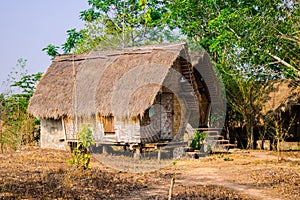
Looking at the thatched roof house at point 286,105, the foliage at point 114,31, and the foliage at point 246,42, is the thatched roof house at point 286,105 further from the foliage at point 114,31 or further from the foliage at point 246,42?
the foliage at point 114,31

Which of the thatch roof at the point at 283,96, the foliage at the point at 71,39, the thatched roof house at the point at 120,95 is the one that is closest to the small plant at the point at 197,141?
the thatched roof house at the point at 120,95

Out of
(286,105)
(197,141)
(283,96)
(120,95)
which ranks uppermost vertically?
(283,96)

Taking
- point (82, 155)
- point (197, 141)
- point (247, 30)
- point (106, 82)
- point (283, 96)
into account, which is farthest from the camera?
point (283, 96)

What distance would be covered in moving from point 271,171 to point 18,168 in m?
6.09

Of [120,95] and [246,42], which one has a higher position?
[246,42]

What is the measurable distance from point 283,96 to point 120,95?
819 centimetres

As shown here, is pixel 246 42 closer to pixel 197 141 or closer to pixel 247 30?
pixel 247 30

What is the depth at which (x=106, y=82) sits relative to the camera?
1417 cm

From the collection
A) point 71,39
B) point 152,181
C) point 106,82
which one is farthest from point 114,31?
point 152,181

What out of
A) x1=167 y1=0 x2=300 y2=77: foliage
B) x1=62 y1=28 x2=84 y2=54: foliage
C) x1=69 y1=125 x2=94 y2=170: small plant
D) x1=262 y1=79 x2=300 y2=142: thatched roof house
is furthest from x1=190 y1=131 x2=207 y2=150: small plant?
x1=62 y1=28 x2=84 y2=54: foliage

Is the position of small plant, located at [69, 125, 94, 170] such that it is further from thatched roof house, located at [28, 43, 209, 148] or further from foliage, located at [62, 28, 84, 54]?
foliage, located at [62, 28, 84, 54]

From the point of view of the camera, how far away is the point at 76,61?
1591cm

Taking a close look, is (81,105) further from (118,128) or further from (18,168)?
(18,168)

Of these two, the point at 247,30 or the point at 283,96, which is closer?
the point at 247,30
